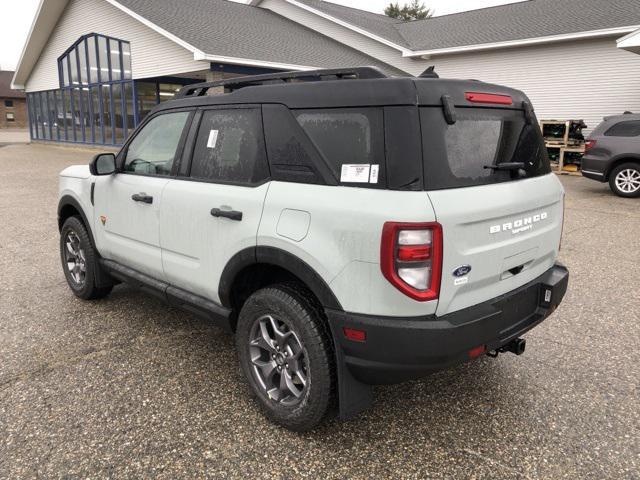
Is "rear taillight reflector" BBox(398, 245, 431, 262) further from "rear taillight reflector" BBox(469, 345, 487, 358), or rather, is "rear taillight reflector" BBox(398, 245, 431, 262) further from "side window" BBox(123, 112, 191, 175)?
"side window" BBox(123, 112, 191, 175)

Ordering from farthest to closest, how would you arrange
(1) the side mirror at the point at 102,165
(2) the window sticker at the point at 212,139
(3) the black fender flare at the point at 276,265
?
(1) the side mirror at the point at 102,165
(2) the window sticker at the point at 212,139
(3) the black fender flare at the point at 276,265

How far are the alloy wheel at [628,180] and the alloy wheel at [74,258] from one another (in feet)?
34.9

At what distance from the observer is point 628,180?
34.7ft

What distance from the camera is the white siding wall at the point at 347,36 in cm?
2048

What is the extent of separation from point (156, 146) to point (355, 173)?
6.28 feet

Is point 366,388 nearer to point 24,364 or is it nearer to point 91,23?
point 24,364

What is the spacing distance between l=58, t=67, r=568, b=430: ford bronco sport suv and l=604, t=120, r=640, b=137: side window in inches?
354

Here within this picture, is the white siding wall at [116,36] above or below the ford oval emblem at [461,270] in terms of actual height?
above

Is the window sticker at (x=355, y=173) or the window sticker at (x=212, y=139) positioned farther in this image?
the window sticker at (x=212, y=139)

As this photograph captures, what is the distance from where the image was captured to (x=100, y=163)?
12.5 ft

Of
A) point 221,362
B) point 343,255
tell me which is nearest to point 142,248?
point 221,362

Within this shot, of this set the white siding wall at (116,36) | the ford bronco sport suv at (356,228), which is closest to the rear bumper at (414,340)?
the ford bronco sport suv at (356,228)

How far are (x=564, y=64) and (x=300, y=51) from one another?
9.43m

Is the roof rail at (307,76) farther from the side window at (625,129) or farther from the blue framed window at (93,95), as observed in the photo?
the blue framed window at (93,95)
